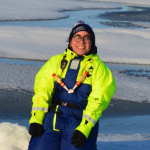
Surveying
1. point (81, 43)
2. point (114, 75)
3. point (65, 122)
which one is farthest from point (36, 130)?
point (114, 75)

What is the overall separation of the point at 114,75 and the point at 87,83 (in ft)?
19.5

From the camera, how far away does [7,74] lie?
28.0ft

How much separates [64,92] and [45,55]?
785 centimetres

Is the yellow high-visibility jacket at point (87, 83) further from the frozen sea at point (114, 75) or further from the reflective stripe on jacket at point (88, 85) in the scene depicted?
the frozen sea at point (114, 75)

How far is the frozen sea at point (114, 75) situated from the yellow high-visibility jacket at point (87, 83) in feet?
1.98

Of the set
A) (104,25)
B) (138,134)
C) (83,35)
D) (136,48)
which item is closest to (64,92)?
(83,35)

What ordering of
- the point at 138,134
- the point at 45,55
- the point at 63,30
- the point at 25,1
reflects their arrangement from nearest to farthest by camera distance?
1. the point at 138,134
2. the point at 45,55
3. the point at 63,30
4. the point at 25,1

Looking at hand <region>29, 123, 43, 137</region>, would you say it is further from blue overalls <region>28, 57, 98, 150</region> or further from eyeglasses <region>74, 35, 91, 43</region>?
eyeglasses <region>74, 35, 91, 43</region>

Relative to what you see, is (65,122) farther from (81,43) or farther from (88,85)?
(81,43)

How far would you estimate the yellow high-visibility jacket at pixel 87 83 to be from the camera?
306cm

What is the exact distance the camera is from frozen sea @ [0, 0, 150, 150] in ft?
14.9

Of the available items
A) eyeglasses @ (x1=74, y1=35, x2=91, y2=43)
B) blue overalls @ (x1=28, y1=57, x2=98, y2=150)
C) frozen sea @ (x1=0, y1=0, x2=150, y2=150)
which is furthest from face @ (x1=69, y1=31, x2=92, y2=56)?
frozen sea @ (x1=0, y1=0, x2=150, y2=150)

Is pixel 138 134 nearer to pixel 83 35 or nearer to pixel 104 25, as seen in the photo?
pixel 83 35

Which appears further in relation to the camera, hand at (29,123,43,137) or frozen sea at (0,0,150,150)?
frozen sea at (0,0,150,150)
